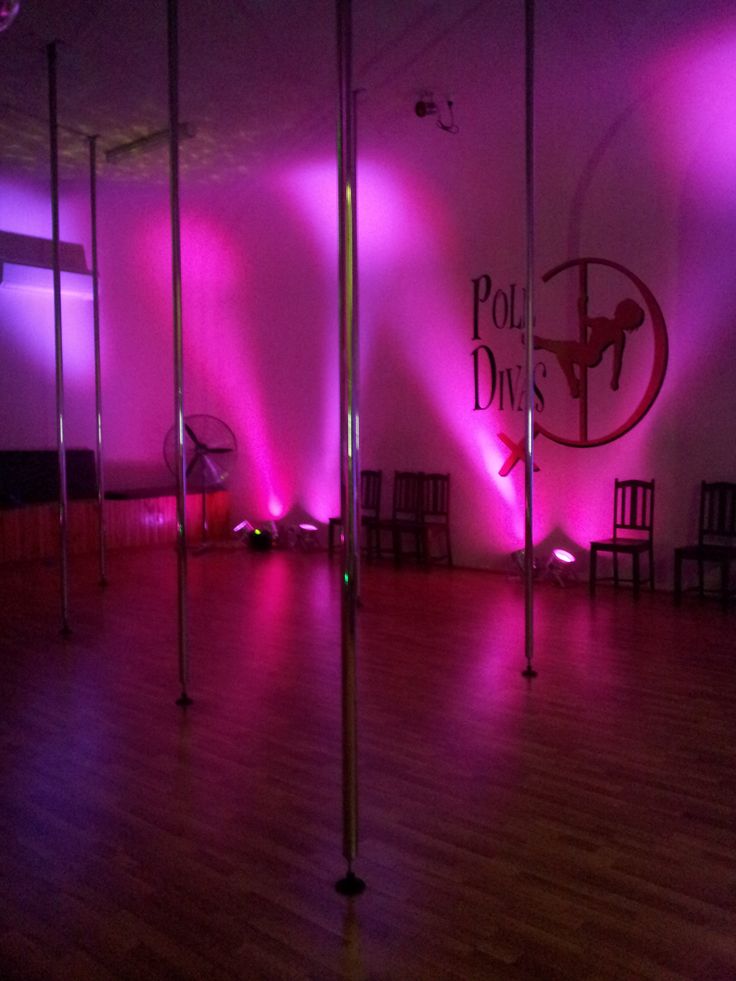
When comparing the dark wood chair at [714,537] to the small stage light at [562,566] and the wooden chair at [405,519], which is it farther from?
the wooden chair at [405,519]

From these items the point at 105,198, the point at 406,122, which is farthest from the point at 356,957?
the point at 105,198

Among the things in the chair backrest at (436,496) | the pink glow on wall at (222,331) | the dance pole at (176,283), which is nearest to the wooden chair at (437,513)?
the chair backrest at (436,496)

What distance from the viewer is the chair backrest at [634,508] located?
7.04m

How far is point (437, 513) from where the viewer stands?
8.48 m

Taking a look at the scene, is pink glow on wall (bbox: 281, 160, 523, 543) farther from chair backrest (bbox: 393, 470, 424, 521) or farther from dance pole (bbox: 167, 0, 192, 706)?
dance pole (bbox: 167, 0, 192, 706)

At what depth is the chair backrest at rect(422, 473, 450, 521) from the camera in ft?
27.8

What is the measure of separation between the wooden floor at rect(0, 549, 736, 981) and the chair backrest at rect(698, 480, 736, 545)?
1129mm

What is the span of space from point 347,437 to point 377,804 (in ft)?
4.97

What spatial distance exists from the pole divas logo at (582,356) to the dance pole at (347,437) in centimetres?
529

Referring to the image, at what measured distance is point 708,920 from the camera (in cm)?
235

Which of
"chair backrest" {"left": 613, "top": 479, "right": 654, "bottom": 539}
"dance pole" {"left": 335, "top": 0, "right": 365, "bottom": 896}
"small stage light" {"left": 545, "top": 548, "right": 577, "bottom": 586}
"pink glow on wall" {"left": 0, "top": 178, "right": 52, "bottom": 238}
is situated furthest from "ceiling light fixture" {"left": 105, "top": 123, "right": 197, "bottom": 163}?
"dance pole" {"left": 335, "top": 0, "right": 365, "bottom": 896}

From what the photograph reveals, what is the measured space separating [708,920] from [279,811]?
147 cm

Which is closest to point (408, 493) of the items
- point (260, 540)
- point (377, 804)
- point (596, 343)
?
point (260, 540)

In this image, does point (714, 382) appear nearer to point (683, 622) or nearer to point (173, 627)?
point (683, 622)
